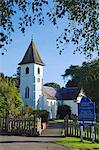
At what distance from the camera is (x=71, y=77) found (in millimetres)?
101562

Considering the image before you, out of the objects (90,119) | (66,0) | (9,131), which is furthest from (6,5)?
(9,131)

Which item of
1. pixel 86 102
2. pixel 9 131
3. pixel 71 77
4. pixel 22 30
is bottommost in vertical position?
pixel 9 131

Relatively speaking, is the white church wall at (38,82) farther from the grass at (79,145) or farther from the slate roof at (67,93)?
the grass at (79,145)

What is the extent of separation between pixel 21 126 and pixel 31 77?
50.3 metres

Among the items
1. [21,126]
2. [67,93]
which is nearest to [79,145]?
[21,126]

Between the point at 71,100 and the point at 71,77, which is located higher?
the point at 71,77

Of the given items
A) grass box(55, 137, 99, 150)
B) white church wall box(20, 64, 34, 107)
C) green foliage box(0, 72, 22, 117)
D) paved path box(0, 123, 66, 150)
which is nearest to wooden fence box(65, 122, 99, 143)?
paved path box(0, 123, 66, 150)

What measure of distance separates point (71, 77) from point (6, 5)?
94170 mm

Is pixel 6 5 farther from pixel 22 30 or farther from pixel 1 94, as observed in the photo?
pixel 1 94

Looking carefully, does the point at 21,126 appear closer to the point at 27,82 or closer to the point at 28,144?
the point at 28,144

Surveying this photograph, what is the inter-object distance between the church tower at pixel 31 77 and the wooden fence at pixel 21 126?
155 ft

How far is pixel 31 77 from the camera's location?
76.2m

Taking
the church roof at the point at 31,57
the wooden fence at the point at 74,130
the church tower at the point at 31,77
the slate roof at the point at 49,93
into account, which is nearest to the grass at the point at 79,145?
the wooden fence at the point at 74,130

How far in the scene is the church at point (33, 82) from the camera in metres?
74.9
